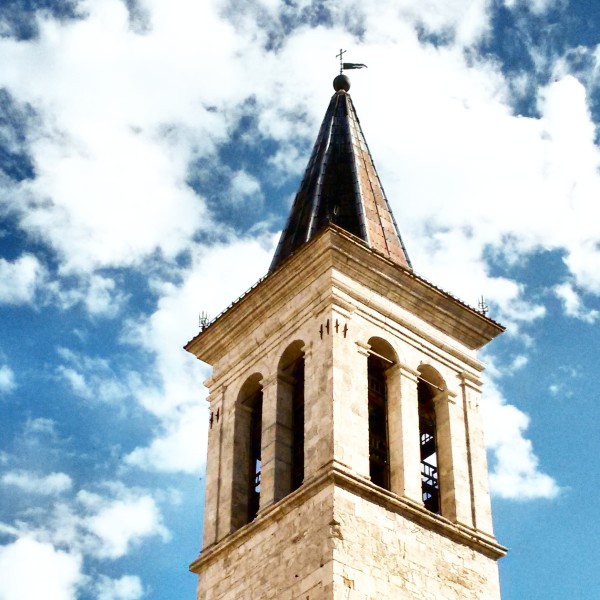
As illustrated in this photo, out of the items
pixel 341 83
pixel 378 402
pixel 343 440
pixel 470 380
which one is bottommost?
pixel 343 440

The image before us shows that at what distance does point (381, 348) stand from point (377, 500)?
4.57m

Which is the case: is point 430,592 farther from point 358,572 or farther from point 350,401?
point 350,401

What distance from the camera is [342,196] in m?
34.9

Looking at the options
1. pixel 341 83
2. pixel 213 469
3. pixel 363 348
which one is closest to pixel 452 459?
pixel 363 348

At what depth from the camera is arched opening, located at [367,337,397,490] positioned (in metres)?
30.2

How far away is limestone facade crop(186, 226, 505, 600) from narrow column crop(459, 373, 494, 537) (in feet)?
0.12

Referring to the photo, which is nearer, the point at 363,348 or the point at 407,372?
the point at 363,348

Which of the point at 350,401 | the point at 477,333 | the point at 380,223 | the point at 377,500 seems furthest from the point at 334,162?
the point at 377,500

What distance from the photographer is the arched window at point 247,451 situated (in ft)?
100

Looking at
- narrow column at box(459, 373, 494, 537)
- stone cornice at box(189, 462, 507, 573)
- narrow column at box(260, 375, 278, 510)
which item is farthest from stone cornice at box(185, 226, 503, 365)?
stone cornice at box(189, 462, 507, 573)

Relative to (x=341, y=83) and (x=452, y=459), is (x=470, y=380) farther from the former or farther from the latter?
(x=341, y=83)

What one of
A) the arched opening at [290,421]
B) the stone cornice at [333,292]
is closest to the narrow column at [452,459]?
the stone cornice at [333,292]

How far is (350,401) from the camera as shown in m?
29.3

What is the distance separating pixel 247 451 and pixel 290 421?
5.07 ft
